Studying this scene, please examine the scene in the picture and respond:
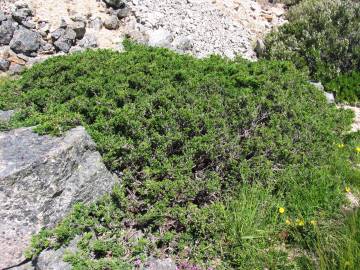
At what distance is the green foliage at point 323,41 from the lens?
817cm

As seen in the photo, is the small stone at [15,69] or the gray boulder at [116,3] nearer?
the small stone at [15,69]

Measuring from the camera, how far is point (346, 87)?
25.5 feet

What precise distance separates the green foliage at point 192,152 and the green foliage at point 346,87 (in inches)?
79.6

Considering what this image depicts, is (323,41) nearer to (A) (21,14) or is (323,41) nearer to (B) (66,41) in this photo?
(B) (66,41)

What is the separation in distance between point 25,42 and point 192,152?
4.56 m

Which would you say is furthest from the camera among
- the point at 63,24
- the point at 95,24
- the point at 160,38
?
the point at 95,24

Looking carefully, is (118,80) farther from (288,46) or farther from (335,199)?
(288,46)

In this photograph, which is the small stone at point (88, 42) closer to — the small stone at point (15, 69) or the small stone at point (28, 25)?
the small stone at point (28, 25)

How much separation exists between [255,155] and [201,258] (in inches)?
56.1

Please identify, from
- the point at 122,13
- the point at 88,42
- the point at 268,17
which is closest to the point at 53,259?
the point at 88,42

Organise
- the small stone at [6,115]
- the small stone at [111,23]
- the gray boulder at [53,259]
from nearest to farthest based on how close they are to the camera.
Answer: the gray boulder at [53,259] → the small stone at [6,115] → the small stone at [111,23]

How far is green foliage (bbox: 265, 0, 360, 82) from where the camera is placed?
817 cm

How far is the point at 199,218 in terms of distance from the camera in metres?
3.91

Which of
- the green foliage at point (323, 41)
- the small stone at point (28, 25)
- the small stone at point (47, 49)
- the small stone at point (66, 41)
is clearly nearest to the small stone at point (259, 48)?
the green foliage at point (323, 41)
